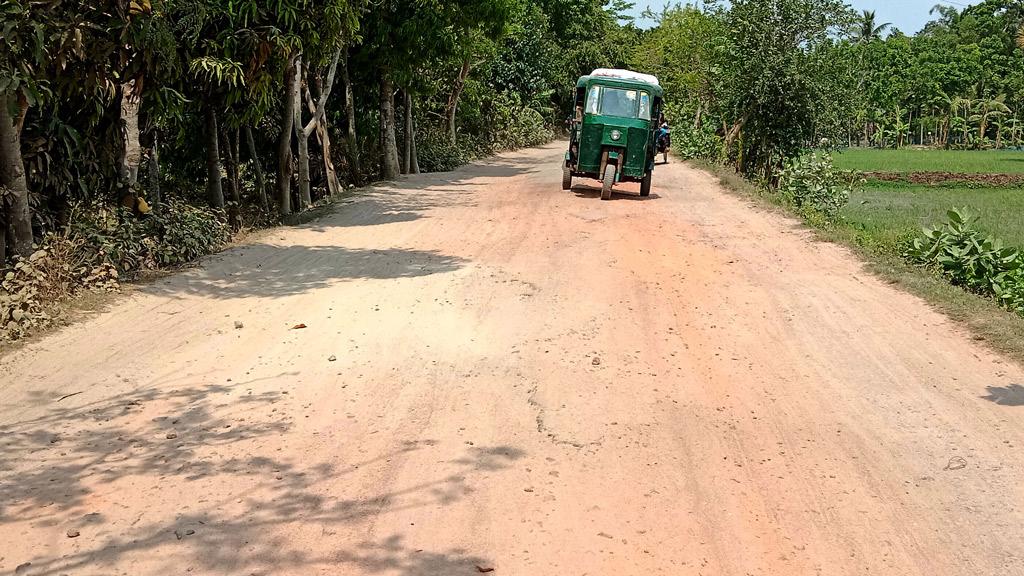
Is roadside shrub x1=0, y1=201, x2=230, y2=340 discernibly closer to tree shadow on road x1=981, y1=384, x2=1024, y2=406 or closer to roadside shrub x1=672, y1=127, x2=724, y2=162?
tree shadow on road x1=981, y1=384, x2=1024, y2=406

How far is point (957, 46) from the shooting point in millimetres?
81750

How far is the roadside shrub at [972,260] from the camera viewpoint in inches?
422

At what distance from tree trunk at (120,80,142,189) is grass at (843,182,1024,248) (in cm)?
996

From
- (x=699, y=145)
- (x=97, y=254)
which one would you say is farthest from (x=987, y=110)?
(x=97, y=254)

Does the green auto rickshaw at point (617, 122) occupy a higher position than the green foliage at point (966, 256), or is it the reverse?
the green auto rickshaw at point (617, 122)

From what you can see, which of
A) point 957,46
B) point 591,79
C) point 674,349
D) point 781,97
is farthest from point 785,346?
point 957,46

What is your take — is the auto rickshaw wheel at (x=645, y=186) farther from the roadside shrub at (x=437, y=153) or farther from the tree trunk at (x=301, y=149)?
the roadside shrub at (x=437, y=153)

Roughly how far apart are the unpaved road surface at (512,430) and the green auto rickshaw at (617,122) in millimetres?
7551

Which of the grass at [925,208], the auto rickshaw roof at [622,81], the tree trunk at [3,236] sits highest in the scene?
the auto rickshaw roof at [622,81]

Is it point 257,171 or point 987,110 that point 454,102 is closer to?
point 257,171

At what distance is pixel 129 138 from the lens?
36.9 ft

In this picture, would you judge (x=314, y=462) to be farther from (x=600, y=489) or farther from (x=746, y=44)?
(x=746, y=44)

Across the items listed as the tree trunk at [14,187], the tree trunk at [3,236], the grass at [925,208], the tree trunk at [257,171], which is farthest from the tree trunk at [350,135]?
the tree trunk at [3,236]

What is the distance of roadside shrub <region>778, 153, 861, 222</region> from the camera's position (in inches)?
720
